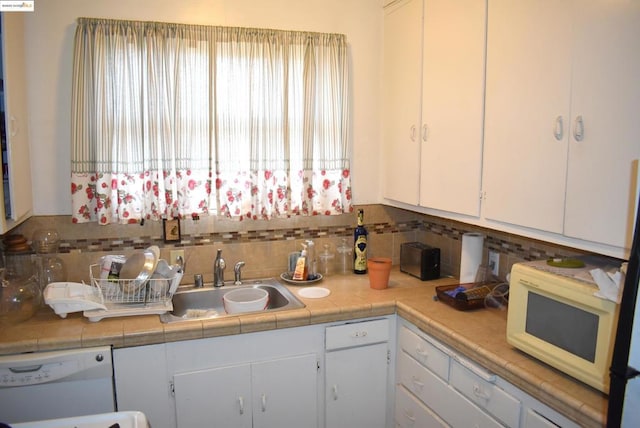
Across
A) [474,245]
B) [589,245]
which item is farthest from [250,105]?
[589,245]

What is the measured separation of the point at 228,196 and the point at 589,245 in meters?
1.63

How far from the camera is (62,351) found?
1851 millimetres

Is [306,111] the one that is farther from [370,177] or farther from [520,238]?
[520,238]

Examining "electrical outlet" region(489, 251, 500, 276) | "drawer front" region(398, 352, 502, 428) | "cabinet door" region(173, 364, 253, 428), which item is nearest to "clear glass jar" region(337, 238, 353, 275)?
"drawer front" region(398, 352, 502, 428)

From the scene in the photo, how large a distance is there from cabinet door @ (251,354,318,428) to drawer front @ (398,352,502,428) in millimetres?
423

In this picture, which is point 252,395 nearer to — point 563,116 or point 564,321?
point 564,321

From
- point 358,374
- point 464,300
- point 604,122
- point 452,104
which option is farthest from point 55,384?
point 604,122

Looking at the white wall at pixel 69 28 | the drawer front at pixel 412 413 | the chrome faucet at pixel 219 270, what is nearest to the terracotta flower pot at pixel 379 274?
the drawer front at pixel 412 413

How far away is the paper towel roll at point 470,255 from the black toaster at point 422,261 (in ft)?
0.82

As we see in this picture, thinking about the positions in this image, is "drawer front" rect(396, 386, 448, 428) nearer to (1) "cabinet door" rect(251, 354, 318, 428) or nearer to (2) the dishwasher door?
(1) "cabinet door" rect(251, 354, 318, 428)

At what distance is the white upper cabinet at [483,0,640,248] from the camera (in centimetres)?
143

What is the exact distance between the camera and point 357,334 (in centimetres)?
225

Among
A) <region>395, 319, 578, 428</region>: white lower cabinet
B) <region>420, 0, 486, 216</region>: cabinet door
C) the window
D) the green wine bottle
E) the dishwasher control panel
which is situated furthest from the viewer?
the green wine bottle

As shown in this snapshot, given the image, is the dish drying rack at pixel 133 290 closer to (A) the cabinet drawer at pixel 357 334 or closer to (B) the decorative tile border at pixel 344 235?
(B) the decorative tile border at pixel 344 235
